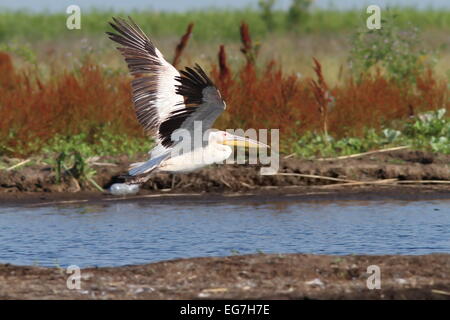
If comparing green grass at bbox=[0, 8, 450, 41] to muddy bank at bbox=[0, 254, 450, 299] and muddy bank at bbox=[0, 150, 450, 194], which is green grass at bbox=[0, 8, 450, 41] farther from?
muddy bank at bbox=[0, 254, 450, 299]

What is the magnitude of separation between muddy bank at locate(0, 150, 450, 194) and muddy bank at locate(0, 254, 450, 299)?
181 inches

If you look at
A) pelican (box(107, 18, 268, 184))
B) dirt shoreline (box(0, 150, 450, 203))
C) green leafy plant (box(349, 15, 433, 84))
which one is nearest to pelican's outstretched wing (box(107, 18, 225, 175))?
pelican (box(107, 18, 268, 184))

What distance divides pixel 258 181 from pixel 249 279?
5163 millimetres

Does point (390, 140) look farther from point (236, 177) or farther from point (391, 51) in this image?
point (391, 51)

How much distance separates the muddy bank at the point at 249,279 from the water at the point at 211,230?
118cm

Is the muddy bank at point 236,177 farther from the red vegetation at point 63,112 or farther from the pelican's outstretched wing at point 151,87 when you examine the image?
the pelican's outstretched wing at point 151,87

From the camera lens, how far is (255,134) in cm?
1274

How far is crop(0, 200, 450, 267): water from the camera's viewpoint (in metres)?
8.59

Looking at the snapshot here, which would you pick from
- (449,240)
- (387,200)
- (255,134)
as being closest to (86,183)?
(255,134)

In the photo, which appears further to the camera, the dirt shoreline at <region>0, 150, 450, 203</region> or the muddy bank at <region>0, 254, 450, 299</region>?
the dirt shoreline at <region>0, 150, 450, 203</region>

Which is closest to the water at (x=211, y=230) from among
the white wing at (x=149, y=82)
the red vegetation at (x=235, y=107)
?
the white wing at (x=149, y=82)

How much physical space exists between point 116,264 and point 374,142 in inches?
222

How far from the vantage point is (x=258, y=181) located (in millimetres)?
11812
